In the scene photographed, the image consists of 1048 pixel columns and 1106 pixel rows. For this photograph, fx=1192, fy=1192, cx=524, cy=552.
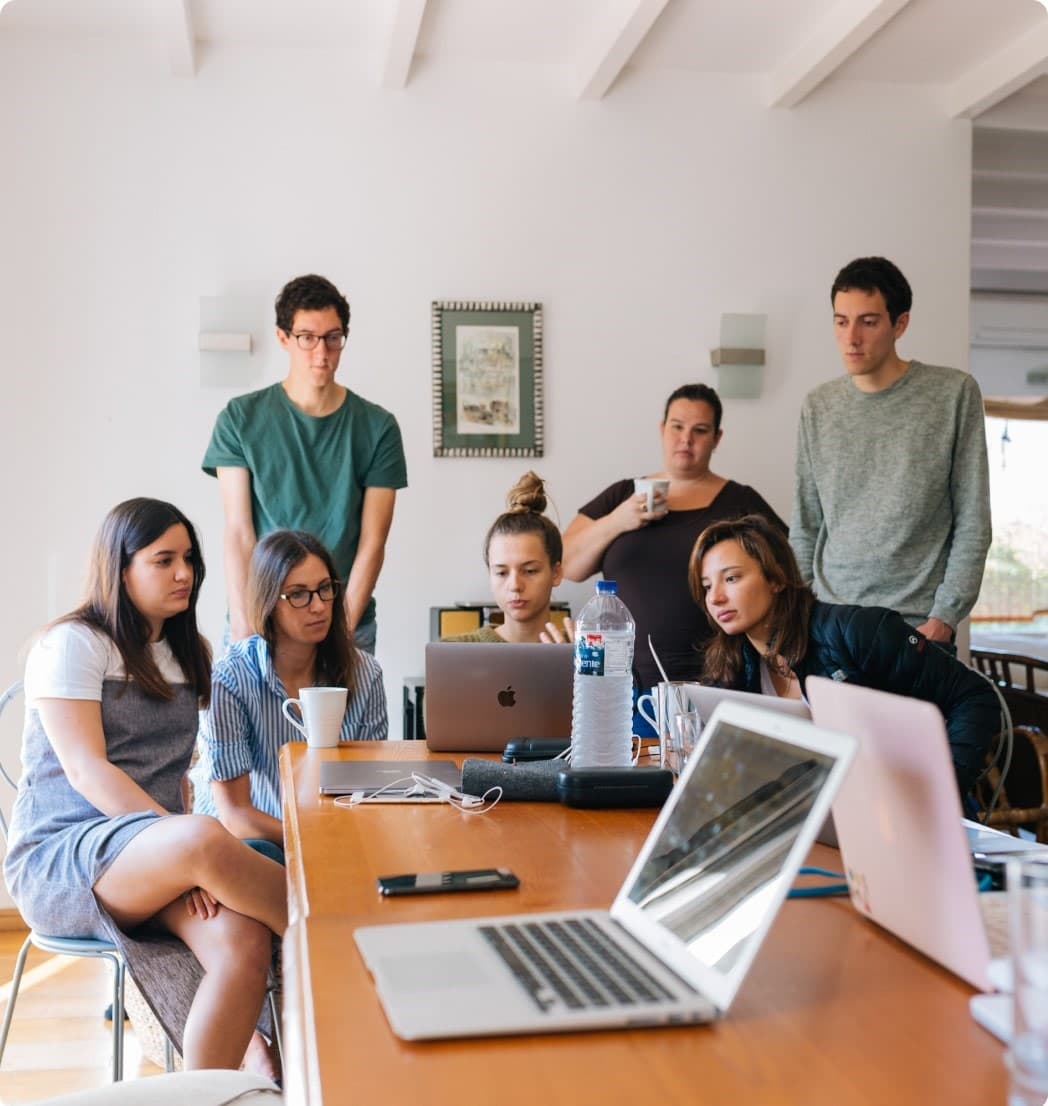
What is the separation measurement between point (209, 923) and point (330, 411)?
1.71m

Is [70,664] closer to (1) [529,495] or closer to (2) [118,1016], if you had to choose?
(2) [118,1016]

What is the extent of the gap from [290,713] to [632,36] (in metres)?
2.37

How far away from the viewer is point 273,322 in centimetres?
383

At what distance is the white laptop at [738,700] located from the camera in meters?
1.24

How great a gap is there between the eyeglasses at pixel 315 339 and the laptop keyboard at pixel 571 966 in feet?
7.93

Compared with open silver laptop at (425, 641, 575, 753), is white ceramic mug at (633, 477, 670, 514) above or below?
above

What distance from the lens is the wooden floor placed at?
98.5 inches

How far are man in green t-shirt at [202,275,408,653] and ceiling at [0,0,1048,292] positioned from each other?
3.30 ft

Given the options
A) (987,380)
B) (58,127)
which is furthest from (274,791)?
(987,380)

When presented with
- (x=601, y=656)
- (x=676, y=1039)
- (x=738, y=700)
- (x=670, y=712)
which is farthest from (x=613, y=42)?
(x=676, y=1039)

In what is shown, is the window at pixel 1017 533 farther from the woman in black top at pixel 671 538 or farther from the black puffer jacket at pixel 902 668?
the black puffer jacket at pixel 902 668

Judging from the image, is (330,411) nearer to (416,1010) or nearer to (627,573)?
(627,573)

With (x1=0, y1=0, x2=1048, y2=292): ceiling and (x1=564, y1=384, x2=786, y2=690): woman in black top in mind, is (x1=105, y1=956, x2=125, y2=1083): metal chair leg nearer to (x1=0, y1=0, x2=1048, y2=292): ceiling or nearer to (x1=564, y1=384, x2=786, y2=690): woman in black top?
(x1=564, y1=384, x2=786, y2=690): woman in black top

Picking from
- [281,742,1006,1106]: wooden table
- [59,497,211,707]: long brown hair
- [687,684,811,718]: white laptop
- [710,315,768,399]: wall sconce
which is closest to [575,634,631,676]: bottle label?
[687,684,811,718]: white laptop
